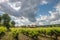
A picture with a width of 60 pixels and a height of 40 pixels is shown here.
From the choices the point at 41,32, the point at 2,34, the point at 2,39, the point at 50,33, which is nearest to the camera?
the point at 2,39

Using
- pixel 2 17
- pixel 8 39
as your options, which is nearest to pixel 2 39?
pixel 8 39

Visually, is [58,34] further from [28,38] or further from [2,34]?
[2,34]

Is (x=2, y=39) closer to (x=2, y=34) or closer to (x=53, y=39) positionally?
(x=2, y=34)

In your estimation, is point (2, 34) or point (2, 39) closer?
point (2, 39)

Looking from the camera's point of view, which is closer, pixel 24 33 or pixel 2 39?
pixel 2 39

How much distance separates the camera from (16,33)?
2978cm

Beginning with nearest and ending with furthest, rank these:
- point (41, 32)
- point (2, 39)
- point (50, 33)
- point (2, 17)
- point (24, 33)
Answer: point (2, 39) → point (50, 33) → point (24, 33) → point (41, 32) → point (2, 17)

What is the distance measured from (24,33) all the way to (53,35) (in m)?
6.26

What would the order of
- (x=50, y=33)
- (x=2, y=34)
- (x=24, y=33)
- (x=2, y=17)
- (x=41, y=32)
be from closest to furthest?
Answer: (x=2, y=34), (x=50, y=33), (x=24, y=33), (x=41, y=32), (x=2, y=17)

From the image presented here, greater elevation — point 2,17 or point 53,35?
point 2,17

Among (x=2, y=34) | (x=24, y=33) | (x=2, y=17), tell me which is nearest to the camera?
(x=2, y=34)

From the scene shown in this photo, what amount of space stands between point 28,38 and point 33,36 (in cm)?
123

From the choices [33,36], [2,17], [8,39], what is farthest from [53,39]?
[2,17]

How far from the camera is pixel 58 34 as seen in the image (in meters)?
32.1
